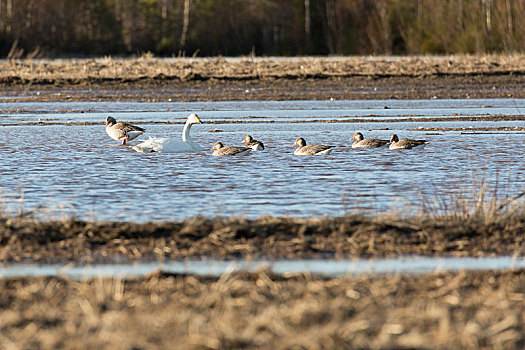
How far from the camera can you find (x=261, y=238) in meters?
8.53

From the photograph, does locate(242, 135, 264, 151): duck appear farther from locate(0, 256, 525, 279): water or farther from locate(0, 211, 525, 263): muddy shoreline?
locate(0, 256, 525, 279): water

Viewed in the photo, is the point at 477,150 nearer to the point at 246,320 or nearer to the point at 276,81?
the point at 246,320

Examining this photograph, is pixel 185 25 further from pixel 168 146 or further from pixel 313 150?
pixel 313 150

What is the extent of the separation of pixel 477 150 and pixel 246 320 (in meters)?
11.3

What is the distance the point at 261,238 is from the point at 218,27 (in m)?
59.4

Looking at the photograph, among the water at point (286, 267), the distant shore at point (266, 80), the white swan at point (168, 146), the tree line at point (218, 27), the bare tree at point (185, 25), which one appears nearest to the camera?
the water at point (286, 267)

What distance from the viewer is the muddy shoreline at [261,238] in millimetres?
8070

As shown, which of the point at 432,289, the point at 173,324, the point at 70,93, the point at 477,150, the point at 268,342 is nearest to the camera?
the point at 268,342

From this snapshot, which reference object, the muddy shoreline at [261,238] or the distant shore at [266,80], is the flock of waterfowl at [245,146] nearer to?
the muddy shoreline at [261,238]

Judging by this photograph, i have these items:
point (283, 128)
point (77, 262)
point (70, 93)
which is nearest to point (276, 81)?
point (70, 93)

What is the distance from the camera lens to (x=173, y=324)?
574cm

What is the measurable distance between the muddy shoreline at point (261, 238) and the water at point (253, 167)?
0.78m

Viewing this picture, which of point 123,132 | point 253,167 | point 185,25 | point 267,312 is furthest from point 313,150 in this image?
point 185,25

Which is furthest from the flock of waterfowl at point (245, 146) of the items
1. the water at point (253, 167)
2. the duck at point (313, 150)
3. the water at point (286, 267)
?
the water at point (286, 267)
